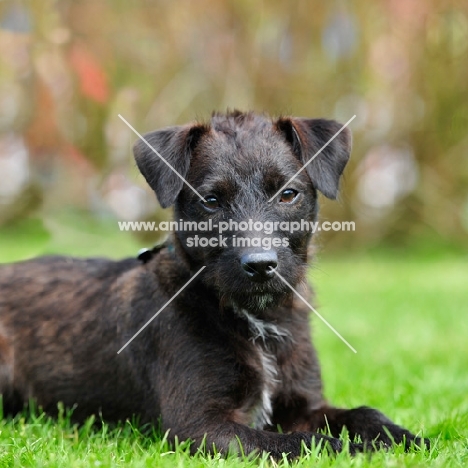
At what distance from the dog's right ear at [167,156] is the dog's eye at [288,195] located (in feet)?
2.07

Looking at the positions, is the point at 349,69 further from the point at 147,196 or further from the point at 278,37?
the point at 147,196

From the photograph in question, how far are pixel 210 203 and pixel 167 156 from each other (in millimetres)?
440

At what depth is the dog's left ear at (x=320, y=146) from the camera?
471cm

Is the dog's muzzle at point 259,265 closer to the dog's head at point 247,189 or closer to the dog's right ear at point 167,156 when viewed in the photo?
the dog's head at point 247,189

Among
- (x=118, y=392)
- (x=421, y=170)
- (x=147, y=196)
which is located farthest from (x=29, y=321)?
(x=421, y=170)

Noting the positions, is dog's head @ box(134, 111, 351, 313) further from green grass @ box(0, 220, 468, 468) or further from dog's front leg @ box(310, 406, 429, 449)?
dog's front leg @ box(310, 406, 429, 449)

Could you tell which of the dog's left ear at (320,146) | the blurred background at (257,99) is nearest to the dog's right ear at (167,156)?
the dog's left ear at (320,146)

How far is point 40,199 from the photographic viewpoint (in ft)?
62.8

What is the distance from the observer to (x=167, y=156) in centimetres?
472

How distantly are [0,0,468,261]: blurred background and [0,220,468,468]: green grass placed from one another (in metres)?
2.70

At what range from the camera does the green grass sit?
368 centimetres

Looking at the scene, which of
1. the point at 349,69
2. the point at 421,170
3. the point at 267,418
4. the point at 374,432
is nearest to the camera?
the point at 374,432

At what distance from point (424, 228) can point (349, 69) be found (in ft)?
15.1

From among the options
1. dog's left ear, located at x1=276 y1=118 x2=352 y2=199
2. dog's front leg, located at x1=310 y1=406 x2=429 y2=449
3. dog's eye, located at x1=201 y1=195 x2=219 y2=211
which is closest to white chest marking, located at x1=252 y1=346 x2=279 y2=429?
dog's front leg, located at x1=310 y1=406 x2=429 y2=449
